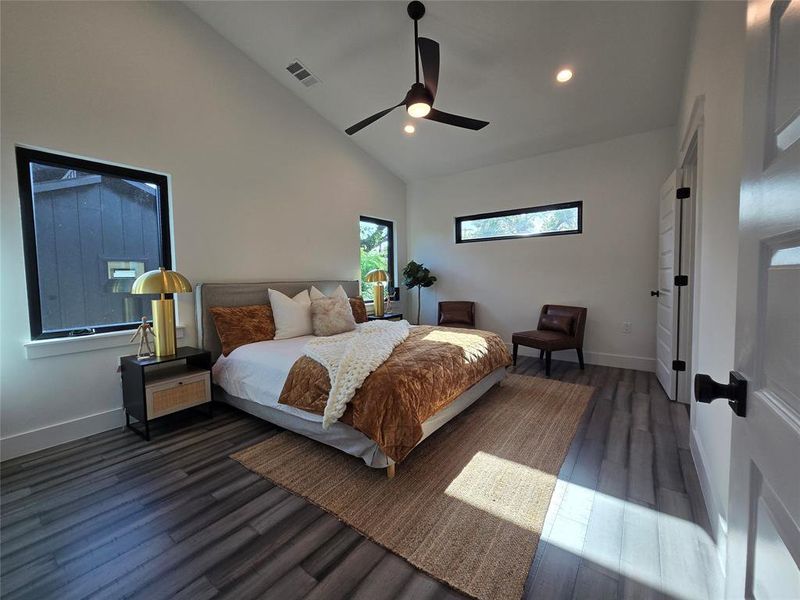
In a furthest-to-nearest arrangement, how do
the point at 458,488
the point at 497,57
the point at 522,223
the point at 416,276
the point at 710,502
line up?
the point at 416,276, the point at 522,223, the point at 497,57, the point at 458,488, the point at 710,502

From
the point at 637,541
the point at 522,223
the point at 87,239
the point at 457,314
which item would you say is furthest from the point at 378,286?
the point at 637,541

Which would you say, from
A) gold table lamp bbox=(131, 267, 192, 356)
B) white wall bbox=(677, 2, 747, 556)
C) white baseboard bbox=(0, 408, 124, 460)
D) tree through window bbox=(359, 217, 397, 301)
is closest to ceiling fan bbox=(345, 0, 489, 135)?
white wall bbox=(677, 2, 747, 556)

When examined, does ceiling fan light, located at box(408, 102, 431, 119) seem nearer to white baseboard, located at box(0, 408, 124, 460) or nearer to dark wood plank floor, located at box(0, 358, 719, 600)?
dark wood plank floor, located at box(0, 358, 719, 600)

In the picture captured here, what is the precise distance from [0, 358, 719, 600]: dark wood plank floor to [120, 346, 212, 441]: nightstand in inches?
10.6

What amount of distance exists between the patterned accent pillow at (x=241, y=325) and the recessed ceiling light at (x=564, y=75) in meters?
3.73

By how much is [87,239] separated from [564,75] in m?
4.44

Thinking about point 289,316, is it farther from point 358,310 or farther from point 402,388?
point 402,388

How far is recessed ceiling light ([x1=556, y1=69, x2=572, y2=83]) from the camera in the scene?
10.2ft

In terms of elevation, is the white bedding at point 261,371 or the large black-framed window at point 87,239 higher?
the large black-framed window at point 87,239

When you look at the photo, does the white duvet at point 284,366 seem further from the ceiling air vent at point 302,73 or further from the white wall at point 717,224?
the ceiling air vent at point 302,73

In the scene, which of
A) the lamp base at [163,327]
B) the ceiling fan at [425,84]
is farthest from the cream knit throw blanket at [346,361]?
the ceiling fan at [425,84]

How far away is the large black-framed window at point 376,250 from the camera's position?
5258mm

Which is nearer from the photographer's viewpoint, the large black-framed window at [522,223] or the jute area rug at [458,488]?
the jute area rug at [458,488]

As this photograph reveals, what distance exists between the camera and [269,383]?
252 centimetres
